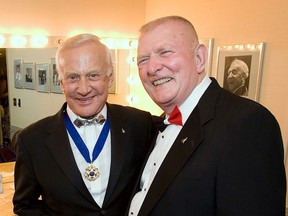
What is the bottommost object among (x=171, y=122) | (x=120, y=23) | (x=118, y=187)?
(x=118, y=187)

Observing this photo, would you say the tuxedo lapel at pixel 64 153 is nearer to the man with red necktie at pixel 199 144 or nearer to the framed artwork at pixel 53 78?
the man with red necktie at pixel 199 144

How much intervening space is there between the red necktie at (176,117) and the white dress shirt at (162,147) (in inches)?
0.5

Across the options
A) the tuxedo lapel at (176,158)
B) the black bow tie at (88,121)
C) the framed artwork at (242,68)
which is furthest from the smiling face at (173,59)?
the framed artwork at (242,68)

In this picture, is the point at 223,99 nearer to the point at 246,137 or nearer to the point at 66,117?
the point at 246,137

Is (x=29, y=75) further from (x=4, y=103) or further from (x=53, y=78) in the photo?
(x=4, y=103)

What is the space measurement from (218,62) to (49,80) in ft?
5.28

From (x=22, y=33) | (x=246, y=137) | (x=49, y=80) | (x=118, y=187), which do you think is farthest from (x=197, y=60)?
(x=22, y=33)

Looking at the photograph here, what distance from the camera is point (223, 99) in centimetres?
83

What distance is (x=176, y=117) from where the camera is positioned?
92cm

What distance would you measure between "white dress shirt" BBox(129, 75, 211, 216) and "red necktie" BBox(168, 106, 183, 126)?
0.04ft

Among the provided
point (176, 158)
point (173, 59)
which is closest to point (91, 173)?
point (176, 158)

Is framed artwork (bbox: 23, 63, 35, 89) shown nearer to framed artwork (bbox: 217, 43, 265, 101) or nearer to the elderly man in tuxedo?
the elderly man in tuxedo

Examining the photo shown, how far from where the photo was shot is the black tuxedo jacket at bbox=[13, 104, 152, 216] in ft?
3.53

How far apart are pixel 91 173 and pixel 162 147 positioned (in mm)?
360
